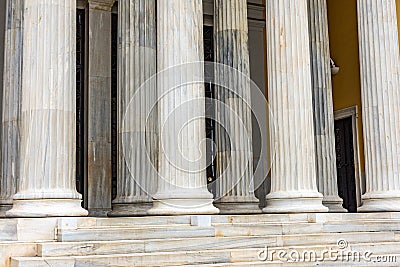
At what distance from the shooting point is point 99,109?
90.6 ft

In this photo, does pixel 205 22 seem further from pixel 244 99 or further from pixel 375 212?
pixel 375 212

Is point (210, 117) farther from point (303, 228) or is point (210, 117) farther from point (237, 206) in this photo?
point (303, 228)

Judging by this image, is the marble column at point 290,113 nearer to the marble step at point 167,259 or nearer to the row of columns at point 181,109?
the row of columns at point 181,109

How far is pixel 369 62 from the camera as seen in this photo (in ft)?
76.6

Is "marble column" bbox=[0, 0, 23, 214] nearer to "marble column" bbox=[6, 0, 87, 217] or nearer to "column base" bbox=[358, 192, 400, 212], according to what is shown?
"marble column" bbox=[6, 0, 87, 217]

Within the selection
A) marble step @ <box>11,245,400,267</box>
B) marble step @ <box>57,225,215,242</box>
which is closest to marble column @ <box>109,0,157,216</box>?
marble step @ <box>57,225,215,242</box>

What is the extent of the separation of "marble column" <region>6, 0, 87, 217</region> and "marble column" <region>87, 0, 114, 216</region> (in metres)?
9.14

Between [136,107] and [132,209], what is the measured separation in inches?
154

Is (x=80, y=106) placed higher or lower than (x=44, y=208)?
higher

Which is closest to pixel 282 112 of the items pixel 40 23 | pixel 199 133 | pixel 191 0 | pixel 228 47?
pixel 199 133

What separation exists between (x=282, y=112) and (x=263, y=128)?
1075cm

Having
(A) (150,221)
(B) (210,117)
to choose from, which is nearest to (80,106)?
(B) (210,117)

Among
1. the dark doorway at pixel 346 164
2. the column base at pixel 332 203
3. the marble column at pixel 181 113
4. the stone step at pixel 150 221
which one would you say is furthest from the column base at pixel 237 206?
the dark doorway at pixel 346 164

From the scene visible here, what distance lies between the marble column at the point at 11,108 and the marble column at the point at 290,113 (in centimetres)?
919
